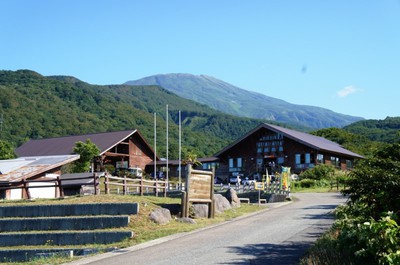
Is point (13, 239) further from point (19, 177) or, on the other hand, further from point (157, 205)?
point (19, 177)

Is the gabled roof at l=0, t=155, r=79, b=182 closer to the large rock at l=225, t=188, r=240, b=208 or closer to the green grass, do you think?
the green grass

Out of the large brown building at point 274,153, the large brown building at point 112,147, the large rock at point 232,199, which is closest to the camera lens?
the large rock at point 232,199

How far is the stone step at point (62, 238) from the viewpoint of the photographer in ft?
49.8

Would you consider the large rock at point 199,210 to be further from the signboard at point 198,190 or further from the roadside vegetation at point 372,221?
the roadside vegetation at point 372,221

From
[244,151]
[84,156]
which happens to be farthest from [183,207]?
[244,151]

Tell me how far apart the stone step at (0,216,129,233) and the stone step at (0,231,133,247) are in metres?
0.54

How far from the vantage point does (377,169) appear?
8.62 metres

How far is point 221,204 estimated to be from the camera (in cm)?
2105

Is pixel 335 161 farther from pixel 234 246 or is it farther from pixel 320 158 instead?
pixel 234 246

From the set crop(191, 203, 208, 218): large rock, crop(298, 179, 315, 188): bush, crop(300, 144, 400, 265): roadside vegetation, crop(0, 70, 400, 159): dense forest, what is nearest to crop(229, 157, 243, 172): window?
crop(0, 70, 400, 159): dense forest

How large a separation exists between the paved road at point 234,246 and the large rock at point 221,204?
290 centimetres

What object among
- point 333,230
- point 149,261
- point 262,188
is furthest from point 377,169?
point 262,188

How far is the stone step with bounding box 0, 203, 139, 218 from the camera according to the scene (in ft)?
55.7

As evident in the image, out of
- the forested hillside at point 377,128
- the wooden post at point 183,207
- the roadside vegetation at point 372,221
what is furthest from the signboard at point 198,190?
the forested hillside at point 377,128
